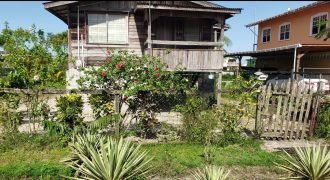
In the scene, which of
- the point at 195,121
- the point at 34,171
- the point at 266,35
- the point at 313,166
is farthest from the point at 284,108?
the point at 266,35

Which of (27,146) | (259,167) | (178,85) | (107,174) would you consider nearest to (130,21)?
(178,85)

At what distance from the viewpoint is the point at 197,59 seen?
1408 cm

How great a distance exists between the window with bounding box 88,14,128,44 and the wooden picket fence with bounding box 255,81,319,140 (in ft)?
30.9

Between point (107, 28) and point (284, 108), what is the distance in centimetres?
1029

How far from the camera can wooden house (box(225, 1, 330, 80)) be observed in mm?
18722

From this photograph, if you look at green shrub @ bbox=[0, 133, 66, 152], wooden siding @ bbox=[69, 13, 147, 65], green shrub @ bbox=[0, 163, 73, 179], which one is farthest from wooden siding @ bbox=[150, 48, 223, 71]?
green shrub @ bbox=[0, 163, 73, 179]

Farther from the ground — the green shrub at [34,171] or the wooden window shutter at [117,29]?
the wooden window shutter at [117,29]

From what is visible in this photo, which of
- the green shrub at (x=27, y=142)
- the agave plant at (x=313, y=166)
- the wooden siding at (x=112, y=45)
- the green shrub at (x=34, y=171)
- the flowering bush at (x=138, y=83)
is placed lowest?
the green shrub at (x=34, y=171)

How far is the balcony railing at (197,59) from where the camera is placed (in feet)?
45.6

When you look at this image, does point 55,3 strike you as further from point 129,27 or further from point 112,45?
point 129,27

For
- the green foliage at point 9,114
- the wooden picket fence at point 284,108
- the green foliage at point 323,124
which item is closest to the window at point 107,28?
the green foliage at point 9,114

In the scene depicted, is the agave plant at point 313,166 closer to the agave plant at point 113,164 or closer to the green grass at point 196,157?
the green grass at point 196,157

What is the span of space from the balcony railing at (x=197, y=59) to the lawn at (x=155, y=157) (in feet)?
23.2

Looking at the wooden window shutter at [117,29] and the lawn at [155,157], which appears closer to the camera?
the lawn at [155,157]
